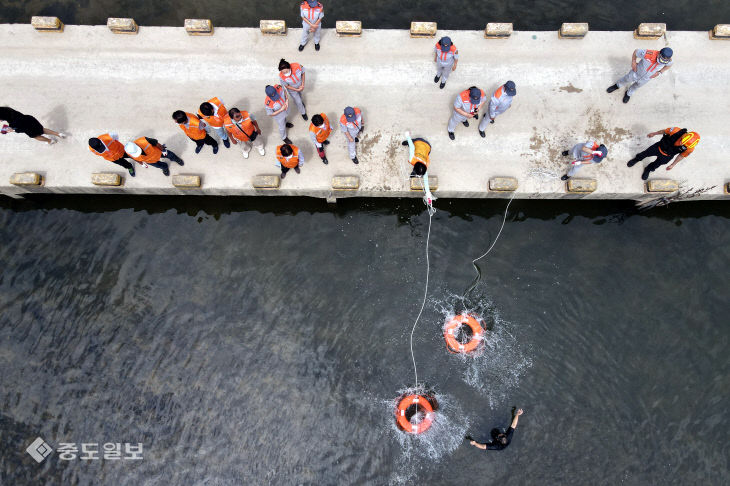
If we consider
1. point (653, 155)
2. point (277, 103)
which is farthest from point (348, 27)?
point (653, 155)

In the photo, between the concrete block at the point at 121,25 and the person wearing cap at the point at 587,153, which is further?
the concrete block at the point at 121,25

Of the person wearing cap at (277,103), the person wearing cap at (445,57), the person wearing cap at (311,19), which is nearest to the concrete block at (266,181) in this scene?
the person wearing cap at (277,103)

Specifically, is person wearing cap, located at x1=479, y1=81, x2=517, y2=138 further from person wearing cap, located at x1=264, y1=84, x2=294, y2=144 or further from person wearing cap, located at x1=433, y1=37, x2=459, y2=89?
person wearing cap, located at x1=264, y1=84, x2=294, y2=144

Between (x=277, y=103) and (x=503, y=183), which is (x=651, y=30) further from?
(x=277, y=103)

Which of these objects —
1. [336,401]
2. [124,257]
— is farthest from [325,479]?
[124,257]

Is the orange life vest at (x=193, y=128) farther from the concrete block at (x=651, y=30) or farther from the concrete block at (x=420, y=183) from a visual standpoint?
the concrete block at (x=651, y=30)

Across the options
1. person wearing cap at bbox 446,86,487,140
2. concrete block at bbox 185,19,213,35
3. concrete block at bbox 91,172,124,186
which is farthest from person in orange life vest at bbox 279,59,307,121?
concrete block at bbox 91,172,124,186

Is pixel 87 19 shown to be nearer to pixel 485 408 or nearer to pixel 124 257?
pixel 124 257
